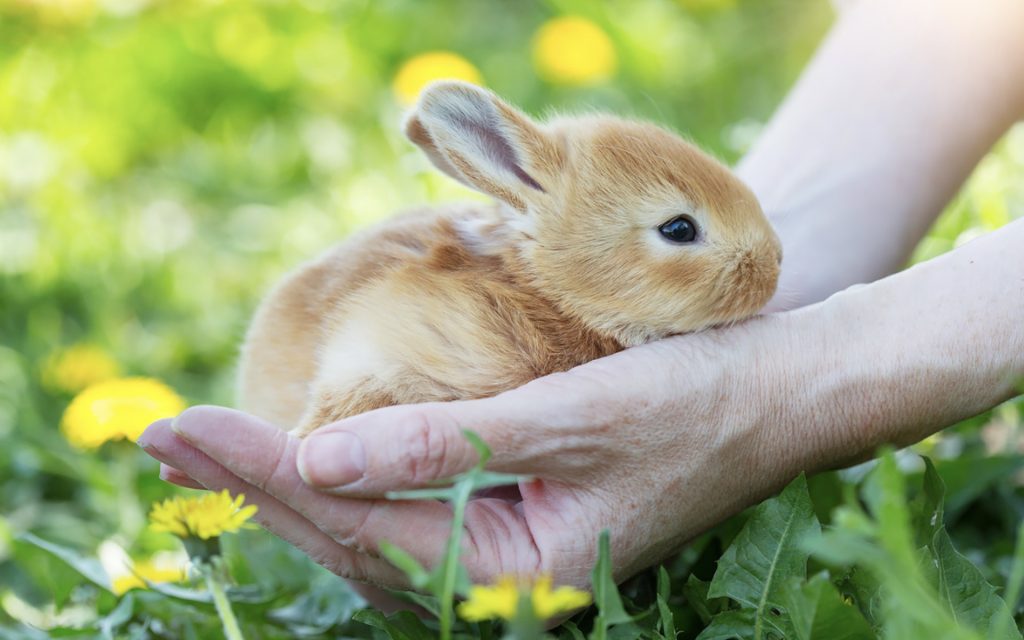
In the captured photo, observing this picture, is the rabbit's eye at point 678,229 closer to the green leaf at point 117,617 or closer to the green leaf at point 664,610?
the green leaf at point 664,610

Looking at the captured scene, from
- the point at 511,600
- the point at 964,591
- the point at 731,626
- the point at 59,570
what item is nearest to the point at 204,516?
the point at 511,600

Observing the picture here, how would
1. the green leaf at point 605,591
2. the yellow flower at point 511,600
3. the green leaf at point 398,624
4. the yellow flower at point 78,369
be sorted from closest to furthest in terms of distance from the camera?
1. the yellow flower at point 511,600
2. the green leaf at point 605,591
3. the green leaf at point 398,624
4. the yellow flower at point 78,369

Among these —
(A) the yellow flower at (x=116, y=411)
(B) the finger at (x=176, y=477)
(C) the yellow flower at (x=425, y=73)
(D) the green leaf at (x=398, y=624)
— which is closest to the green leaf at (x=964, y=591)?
(D) the green leaf at (x=398, y=624)

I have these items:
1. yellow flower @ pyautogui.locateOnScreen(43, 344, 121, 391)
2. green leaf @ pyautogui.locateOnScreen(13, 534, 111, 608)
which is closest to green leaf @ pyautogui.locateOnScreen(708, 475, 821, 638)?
green leaf @ pyautogui.locateOnScreen(13, 534, 111, 608)

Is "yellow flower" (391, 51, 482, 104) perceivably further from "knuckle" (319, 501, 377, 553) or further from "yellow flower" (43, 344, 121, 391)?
"knuckle" (319, 501, 377, 553)

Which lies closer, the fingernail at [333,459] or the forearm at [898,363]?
the fingernail at [333,459]

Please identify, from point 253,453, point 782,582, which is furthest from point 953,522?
point 253,453
